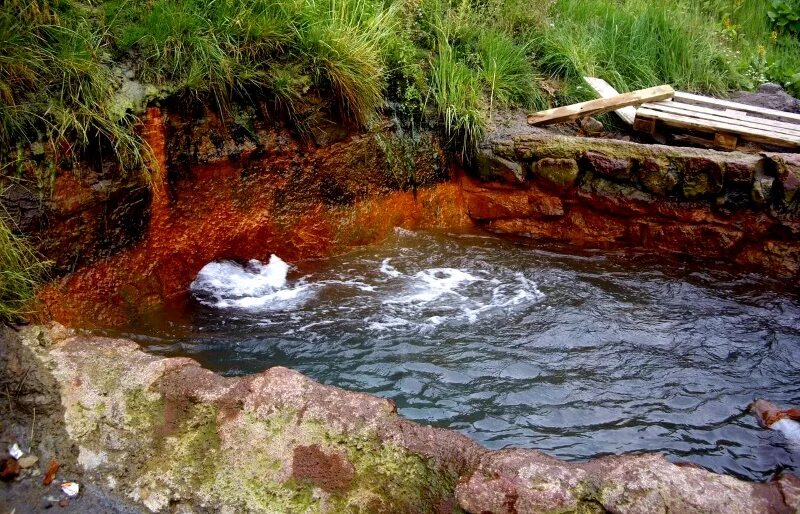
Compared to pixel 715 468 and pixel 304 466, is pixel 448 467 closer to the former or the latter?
pixel 304 466

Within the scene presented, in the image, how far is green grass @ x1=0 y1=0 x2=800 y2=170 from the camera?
12.6 ft

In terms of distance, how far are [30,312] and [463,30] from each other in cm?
450

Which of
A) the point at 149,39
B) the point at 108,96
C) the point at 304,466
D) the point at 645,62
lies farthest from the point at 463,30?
the point at 304,466

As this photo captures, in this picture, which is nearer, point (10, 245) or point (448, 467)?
point (448, 467)

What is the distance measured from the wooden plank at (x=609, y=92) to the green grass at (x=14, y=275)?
16.0 ft

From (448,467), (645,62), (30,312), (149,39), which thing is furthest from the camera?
(645,62)

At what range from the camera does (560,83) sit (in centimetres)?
657

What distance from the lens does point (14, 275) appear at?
328cm

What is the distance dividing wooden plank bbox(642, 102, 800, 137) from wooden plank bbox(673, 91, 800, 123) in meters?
0.25

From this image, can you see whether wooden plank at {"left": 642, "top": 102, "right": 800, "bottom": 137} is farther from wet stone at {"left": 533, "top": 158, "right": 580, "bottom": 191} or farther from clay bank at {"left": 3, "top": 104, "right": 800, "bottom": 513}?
wet stone at {"left": 533, "top": 158, "right": 580, "bottom": 191}

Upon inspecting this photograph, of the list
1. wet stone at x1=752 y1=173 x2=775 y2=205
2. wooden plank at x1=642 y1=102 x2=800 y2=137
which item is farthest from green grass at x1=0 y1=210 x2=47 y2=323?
wooden plank at x1=642 y1=102 x2=800 y2=137

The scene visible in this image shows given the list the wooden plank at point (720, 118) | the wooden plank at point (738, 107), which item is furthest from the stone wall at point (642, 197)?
the wooden plank at point (738, 107)

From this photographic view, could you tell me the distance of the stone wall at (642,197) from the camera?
4840 millimetres

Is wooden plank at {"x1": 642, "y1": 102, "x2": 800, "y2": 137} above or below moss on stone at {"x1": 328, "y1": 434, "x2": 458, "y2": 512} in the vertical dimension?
above
